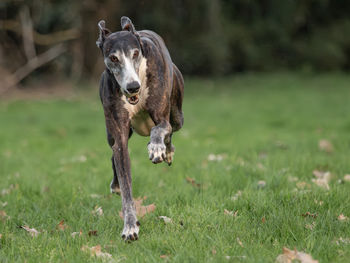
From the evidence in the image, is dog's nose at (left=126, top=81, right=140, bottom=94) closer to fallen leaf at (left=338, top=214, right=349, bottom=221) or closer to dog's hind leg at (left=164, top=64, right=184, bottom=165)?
dog's hind leg at (left=164, top=64, right=184, bottom=165)

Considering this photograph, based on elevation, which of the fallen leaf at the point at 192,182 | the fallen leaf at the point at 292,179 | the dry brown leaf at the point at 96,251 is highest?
the dry brown leaf at the point at 96,251

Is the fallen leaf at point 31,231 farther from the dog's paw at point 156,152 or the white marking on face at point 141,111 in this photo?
the dog's paw at point 156,152

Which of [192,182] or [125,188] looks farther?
[192,182]

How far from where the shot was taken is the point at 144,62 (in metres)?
3.05

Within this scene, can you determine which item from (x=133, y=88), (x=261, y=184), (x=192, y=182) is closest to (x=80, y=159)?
(x=192, y=182)

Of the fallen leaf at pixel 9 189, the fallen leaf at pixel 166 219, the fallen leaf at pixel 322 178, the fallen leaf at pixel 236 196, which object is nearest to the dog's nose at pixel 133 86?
the fallen leaf at pixel 166 219

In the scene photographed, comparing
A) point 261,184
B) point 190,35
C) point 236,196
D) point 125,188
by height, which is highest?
point 125,188

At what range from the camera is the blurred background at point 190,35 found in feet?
58.0

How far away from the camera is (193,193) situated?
4.45 metres

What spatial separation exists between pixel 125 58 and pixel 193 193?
2.00m

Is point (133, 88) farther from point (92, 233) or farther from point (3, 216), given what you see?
point (3, 216)

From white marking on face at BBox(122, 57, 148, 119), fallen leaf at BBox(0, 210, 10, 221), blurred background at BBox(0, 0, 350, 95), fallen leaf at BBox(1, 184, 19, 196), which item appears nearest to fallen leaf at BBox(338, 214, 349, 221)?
white marking on face at BBox(122, 57, 148, 119)

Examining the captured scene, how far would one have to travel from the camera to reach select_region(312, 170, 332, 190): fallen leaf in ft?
14.6

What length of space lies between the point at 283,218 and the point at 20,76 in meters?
15.9
